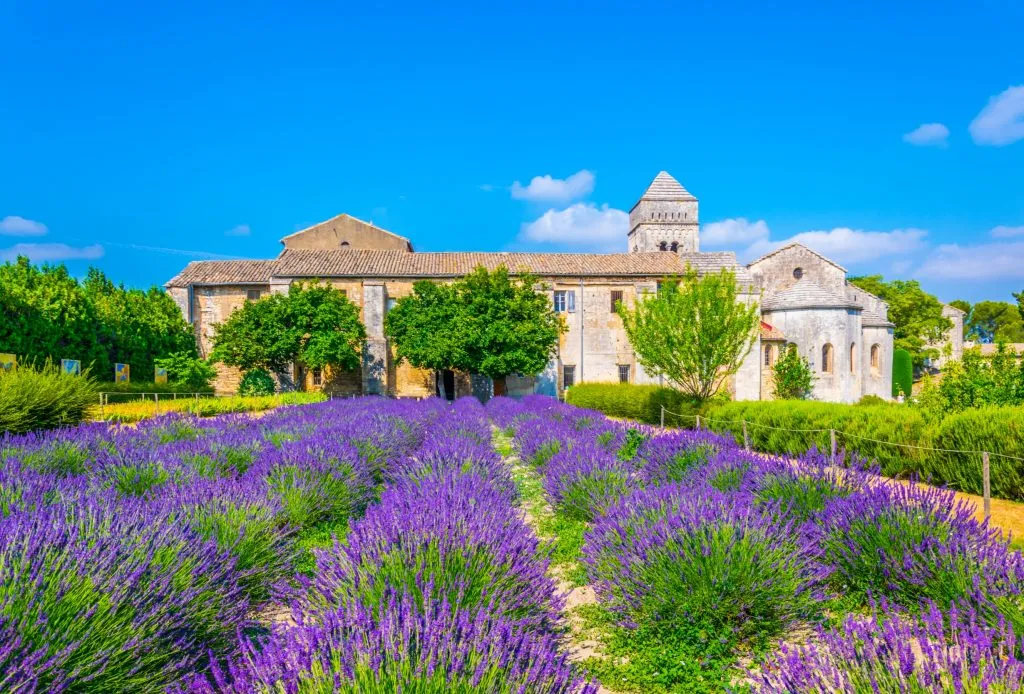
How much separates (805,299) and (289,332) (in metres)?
22.7

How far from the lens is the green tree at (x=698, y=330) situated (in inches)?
563

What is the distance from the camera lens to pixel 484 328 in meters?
21.4

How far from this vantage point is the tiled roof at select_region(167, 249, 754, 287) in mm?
26391

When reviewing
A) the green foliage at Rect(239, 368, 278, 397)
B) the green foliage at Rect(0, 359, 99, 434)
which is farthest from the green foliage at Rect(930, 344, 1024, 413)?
the green foliage at Rect(239, 368, 278, 397)

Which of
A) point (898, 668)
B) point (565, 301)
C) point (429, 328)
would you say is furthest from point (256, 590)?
point (565, 301)

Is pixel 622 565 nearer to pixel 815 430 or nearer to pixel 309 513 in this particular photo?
pixel 309 513

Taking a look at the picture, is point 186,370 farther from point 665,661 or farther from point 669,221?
point 669,221

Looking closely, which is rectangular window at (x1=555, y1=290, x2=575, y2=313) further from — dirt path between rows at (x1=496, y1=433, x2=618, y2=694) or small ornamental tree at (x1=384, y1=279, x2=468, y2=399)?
dirt path between rows at (x1=496, y1=433, x2=618, y2=694)

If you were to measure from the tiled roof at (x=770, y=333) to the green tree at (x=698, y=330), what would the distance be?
11.5 m

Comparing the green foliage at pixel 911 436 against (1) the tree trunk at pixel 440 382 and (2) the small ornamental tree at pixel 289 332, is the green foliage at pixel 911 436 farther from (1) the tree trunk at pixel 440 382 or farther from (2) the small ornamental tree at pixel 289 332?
(2) the small ornamental tree at pixel 289 332

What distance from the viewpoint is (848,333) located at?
2470 centimetres

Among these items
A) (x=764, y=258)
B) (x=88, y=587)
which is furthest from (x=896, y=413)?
(x=764, y=258)

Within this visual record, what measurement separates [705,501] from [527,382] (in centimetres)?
2238

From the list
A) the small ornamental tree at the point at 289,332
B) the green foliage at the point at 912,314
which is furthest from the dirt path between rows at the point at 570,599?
the green foliage at the point at 912,314
